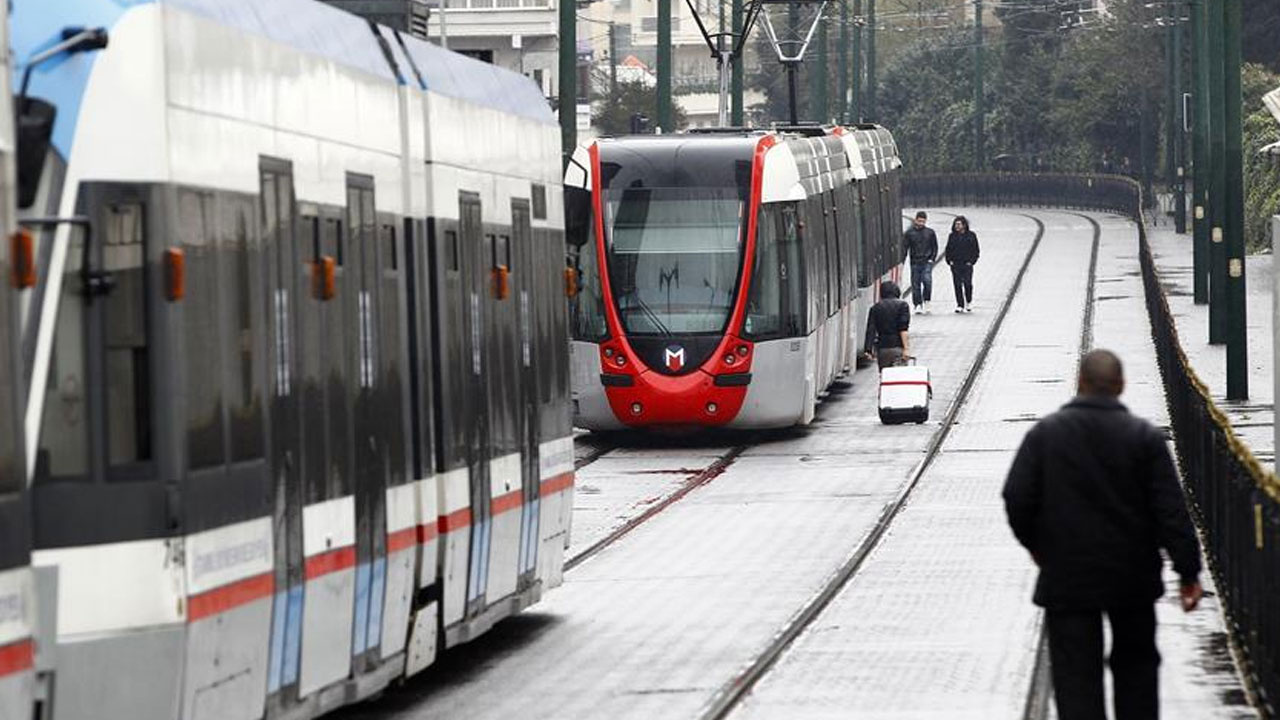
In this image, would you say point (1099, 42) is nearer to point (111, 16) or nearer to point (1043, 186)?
point (1043, 186)

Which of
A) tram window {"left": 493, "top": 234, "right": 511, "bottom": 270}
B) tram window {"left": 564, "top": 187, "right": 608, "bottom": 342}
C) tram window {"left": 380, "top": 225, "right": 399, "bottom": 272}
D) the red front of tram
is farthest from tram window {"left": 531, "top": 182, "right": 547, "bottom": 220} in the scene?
the red front of tram

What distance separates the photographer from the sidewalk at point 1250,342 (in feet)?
102

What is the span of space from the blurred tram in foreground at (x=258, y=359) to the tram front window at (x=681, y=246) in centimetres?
1516

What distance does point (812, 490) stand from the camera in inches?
1085

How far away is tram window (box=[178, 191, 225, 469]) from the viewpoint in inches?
399

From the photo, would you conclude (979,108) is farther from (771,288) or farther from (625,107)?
(771,288)

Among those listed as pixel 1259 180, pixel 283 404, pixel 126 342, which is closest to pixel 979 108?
pixel 1259 180

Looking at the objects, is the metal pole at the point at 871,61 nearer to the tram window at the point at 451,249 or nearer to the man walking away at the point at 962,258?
the man walking away at the point at 962,258

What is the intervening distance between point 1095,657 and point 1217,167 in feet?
97.7

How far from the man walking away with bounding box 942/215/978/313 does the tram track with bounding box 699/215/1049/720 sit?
442 inches

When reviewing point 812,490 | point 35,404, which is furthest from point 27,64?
point 812,490

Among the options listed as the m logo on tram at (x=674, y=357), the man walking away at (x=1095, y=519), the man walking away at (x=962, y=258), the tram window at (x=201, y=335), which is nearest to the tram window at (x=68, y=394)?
the tram window at (x=201, y=335)

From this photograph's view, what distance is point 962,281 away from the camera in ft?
172

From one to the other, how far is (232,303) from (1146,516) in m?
3.07
